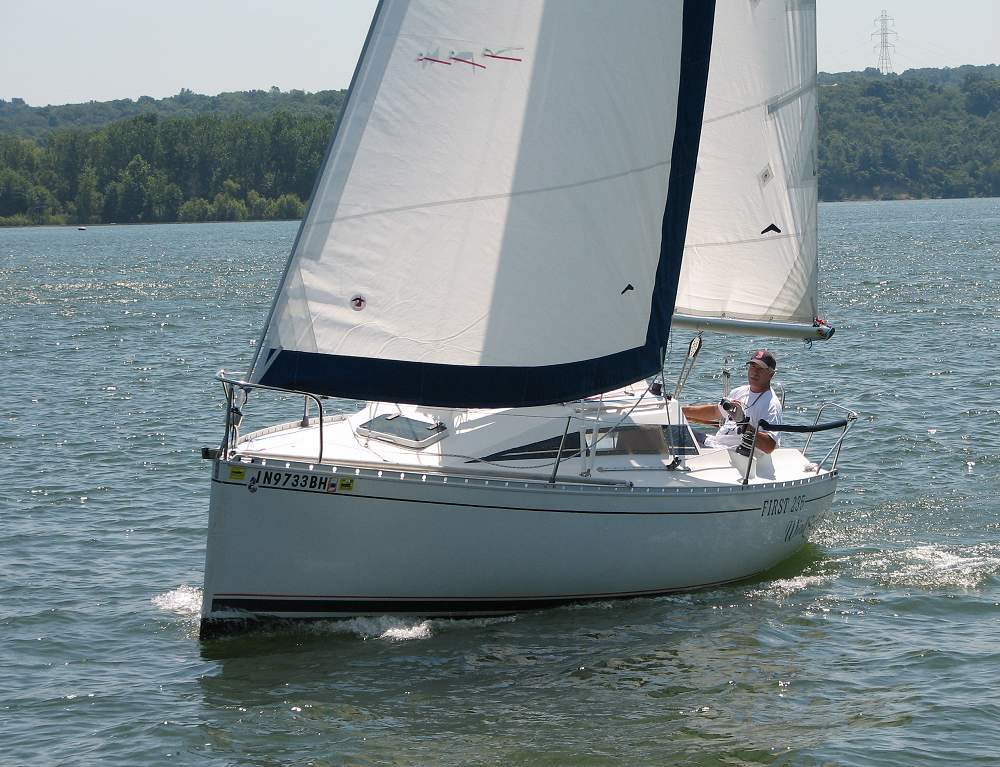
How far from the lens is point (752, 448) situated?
13094 millimetres

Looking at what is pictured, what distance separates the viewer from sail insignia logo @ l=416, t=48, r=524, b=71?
1123 centimetres

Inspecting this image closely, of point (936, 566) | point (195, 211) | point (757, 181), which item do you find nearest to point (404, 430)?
point (757, 181)

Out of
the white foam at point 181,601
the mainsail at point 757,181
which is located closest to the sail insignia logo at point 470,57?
the mainsail at point 757,181

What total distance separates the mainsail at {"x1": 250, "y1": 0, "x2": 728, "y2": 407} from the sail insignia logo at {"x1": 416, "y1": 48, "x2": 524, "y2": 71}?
0.01 meters

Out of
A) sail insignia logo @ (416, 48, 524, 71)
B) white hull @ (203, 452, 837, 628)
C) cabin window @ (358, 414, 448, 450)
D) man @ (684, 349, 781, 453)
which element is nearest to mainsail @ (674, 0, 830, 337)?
man @ (684, 349, 781, 453)

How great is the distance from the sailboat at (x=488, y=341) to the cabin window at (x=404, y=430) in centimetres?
4

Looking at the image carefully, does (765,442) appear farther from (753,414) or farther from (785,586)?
(785,586)

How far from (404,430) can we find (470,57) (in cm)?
365

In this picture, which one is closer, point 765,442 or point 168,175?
point 765,442

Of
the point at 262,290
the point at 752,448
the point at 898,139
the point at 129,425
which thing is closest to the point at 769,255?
the point at 752,448

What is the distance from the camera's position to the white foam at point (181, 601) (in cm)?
1277

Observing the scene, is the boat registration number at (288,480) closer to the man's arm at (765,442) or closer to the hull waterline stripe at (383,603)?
the hull waterline stripe at (383,603)

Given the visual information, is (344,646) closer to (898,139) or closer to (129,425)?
(129,425)

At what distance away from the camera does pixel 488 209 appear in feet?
38.1
